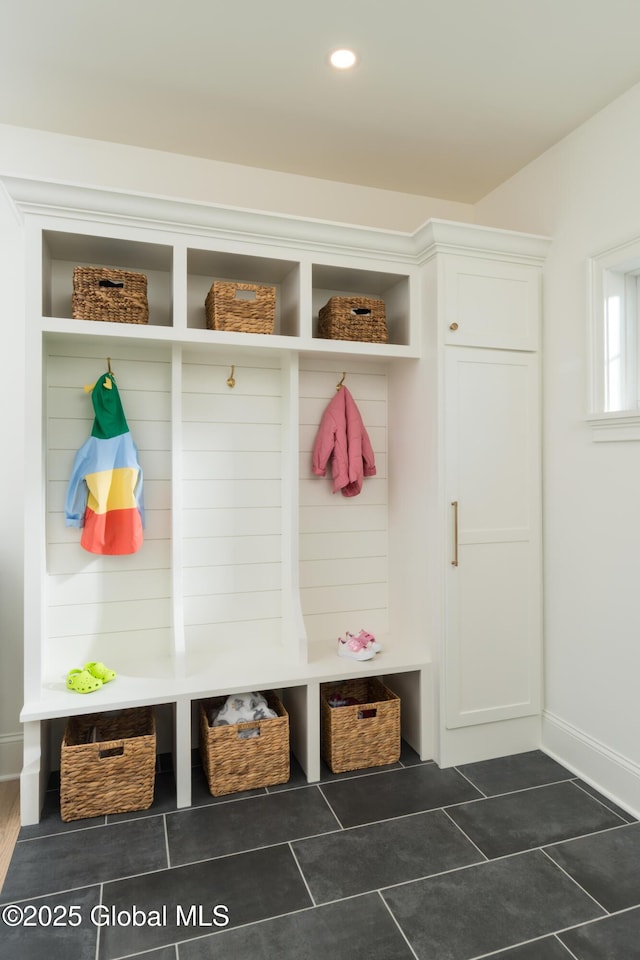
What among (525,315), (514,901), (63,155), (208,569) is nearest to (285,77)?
(63,155)

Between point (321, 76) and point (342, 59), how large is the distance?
0.12 metres

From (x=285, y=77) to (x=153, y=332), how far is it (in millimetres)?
1062

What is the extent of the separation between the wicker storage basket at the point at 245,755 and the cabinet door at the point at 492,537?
74 centimetres

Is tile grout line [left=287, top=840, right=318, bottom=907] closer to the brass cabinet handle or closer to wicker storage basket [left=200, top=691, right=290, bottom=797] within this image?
wicker storage basket [left=200, top=691, right=290, bottom=797]

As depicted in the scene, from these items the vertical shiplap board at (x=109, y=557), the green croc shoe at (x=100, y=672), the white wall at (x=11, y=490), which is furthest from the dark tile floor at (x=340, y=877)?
the vertical shiplap board at (x=109, y=557)

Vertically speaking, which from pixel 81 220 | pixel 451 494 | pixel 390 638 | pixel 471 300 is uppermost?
pixel 81 220

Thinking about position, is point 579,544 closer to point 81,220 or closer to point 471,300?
point 471,300

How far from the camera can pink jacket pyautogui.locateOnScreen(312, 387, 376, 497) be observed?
290 centimetres

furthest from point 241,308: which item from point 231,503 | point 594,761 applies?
point 594,761

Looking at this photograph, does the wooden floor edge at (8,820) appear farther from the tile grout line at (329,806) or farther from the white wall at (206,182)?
the white wall at (206,182)

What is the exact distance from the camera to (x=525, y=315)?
9.14 ft

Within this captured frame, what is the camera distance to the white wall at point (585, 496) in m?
2.38

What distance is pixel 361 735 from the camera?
2.65 m

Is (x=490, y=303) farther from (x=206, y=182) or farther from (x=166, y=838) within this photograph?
(x=166, y=838)
